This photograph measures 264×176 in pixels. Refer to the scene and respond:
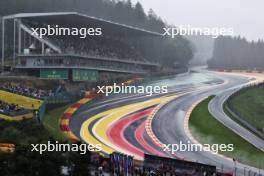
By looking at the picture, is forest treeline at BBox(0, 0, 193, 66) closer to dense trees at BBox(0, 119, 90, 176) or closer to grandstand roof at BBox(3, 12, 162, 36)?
grandstand roof at BBox(3, 12, 162, 36)

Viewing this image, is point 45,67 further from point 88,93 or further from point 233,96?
point 233,96

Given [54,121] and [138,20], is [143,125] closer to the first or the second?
[54,121]

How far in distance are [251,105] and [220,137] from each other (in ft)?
60.8

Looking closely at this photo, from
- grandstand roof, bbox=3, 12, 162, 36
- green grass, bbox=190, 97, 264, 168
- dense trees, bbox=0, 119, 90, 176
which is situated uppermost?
grandstand roof, bbox=3, 12, 162, 36

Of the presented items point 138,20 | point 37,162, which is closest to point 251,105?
point 37,162

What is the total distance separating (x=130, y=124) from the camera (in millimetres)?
45938

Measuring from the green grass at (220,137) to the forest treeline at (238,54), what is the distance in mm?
93857

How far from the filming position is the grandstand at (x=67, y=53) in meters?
62.5

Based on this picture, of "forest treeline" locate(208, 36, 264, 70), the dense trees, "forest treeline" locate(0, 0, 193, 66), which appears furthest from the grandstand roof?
"forest treeline" locate(208, 36, 264, 70)

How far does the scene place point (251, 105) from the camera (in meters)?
58.3

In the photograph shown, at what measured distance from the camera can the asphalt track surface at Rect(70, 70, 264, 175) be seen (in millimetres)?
37406

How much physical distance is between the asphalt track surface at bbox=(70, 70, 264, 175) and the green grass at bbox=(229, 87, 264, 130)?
2.19 meters

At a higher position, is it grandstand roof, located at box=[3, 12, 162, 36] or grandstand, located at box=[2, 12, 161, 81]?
grandstand roof, located at box=[3, 12, 162, 36]

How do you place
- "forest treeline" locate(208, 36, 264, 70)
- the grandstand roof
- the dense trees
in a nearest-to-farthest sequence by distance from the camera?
the dense trees, the grandstand roof, "forest treeline" locate(208, 36, 264, 70)
